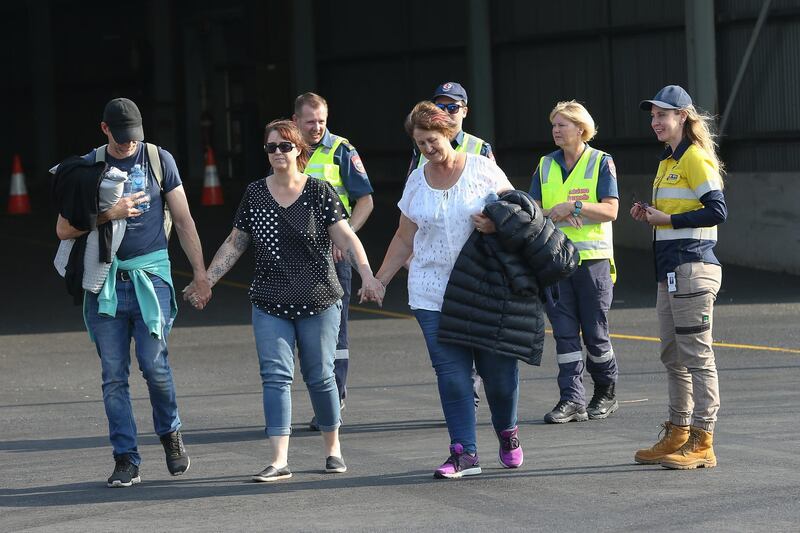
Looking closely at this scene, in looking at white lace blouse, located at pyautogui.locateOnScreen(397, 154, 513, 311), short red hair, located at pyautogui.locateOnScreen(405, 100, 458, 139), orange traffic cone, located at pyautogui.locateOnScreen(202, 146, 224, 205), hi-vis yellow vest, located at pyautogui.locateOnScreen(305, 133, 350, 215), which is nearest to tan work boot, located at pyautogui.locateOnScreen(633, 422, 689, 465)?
white lace blouse, located at pyautogui.locateOnScreen(397, 154, 513, 311)

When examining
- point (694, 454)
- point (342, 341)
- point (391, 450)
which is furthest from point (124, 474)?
point (694, 454)

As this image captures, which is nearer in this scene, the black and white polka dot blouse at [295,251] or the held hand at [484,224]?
the held hand at [484,224]

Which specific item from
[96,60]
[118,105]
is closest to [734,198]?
[118,105]

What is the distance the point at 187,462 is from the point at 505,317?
184 centimetres

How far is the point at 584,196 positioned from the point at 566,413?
4.37ft

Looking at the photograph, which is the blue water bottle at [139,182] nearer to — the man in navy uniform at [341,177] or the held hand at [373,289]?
the held hand at [373,289]

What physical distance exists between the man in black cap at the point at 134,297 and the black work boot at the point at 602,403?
8.79 feet

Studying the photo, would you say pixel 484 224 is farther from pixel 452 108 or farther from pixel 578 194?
pixel 578 194

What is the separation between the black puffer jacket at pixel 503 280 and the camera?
7289 mm

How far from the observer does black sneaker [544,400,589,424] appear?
29.5 ft

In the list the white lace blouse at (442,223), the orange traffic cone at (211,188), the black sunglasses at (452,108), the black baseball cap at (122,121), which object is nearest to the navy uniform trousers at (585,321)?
the black sunglasses at (452,108)

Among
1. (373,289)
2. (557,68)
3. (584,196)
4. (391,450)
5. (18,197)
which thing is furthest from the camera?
(18,197)

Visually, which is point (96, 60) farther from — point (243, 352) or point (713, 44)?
point (243, 352)

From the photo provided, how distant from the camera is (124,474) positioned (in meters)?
7.52
